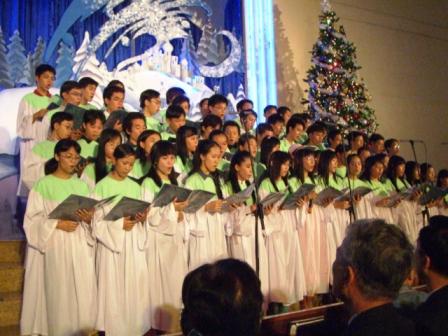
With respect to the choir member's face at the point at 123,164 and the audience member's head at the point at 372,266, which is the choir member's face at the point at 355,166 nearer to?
the choir member's face at the point at 123,164

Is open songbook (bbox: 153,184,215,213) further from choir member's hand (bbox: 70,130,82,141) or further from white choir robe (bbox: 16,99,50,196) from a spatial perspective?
white choir robe (bbox: 16,99,50,196)

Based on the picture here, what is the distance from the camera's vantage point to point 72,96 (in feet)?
18.6

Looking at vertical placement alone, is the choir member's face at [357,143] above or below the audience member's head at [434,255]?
above

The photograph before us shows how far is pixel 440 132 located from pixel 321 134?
6.95m

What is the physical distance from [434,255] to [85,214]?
2.56m

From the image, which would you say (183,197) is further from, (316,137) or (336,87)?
(336,87)

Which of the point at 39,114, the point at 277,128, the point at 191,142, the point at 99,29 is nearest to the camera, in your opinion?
the point at 191,142

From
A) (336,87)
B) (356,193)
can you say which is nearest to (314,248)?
(356,193)

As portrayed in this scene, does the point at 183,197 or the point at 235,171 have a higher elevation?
the point at 235,171

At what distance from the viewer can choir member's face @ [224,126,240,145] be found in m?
6.09

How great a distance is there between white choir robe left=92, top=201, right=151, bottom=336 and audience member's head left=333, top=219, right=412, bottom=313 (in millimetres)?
2551

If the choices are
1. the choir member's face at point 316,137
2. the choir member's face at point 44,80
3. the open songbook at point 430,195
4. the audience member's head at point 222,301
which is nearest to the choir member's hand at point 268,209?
the choir member's face at point 316,137

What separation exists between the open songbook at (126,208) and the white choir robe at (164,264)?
35cm

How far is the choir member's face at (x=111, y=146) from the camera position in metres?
4.81
